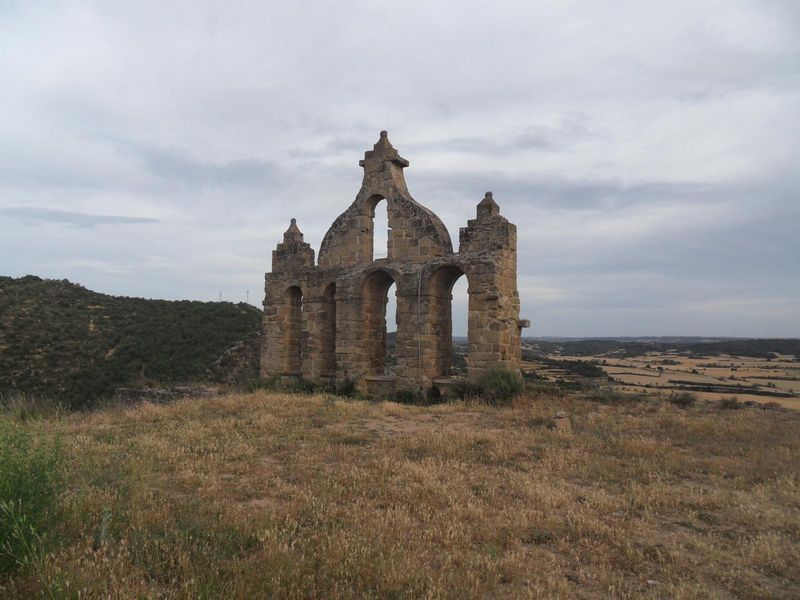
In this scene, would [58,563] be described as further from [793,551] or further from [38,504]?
[793,551]

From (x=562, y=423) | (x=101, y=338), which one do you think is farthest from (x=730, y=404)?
(x=101, y=338)

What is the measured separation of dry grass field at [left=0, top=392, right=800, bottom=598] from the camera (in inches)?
138

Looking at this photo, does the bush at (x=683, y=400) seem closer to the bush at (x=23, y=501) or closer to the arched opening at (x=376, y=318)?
the arched opening at (x=376, y=318)

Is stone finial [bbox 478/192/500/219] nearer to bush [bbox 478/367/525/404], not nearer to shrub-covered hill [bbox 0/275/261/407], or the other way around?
bush [bbox 478/367/525/404]

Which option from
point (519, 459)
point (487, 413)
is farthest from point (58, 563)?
point (487, 413)

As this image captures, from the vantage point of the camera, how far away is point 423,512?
4.90m

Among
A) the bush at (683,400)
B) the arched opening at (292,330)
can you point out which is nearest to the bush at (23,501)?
the arched opening at (292,330)

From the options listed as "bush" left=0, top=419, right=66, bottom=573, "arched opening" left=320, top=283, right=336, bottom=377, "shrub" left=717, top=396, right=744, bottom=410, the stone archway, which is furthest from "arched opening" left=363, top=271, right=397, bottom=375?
"bush" left=0, top=419, right=66, bottom=573

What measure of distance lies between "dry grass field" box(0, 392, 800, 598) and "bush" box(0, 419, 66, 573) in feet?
0.48

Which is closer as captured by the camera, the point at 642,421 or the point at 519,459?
the point at 519,459

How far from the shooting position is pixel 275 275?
17.0m

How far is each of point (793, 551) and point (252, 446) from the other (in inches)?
255

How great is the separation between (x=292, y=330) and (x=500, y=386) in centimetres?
802

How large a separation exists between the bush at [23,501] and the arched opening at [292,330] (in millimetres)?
12418
